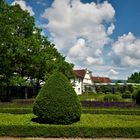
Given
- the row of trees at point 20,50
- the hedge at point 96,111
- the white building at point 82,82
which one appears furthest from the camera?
the white building at point 82,82

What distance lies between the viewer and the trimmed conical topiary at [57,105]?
685 inches

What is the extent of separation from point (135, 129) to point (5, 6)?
25.9 metres

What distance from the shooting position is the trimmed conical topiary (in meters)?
17.4

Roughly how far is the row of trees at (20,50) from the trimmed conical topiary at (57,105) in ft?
56.0

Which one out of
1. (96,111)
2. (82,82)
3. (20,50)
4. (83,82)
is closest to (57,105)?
(96,111)

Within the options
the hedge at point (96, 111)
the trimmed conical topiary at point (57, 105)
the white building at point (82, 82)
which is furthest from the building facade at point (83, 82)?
the trimmed conical topiary at point (57, 105)

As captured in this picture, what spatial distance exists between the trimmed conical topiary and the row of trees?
1707cm

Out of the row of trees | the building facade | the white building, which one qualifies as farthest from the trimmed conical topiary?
the white building

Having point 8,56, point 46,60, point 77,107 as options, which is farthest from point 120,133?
point 46,60

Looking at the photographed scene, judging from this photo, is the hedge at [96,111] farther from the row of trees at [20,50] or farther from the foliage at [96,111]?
the row of trees at [20,50]

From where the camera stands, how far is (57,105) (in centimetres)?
1755

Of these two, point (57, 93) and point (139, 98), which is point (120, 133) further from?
point (139, 98)

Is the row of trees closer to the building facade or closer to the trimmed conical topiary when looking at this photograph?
the trimmed conical topiary

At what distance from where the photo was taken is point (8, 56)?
34.6 meters
